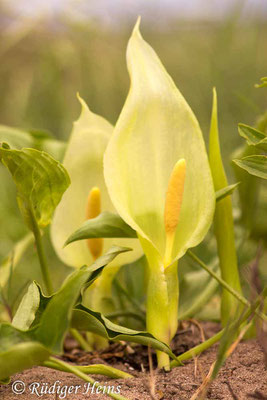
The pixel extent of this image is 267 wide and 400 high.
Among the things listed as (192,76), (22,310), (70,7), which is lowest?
(22,310)

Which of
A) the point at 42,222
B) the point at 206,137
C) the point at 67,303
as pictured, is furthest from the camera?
the point at 206,137

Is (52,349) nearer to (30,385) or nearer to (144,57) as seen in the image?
(30,385)

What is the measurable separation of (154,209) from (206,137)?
0.55 m

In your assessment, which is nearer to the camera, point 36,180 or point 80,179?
point 36,180

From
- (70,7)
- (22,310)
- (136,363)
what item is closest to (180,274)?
(136,363)

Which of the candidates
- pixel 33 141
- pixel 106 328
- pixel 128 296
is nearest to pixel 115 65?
pixel 33 141

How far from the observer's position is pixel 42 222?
1.20 feet

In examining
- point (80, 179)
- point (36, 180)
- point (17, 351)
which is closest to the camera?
point (17, 351)

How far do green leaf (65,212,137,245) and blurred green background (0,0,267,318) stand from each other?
0.44m

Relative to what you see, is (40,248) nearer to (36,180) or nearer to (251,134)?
(36,180)

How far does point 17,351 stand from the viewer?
0.23 meters

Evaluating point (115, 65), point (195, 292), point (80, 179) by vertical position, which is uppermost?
point (115, 65)

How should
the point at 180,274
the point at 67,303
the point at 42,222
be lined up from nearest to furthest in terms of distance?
the point at 67,303 < the point at 42,222 < the point at 180,274

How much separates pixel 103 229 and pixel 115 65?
32.1 inches
